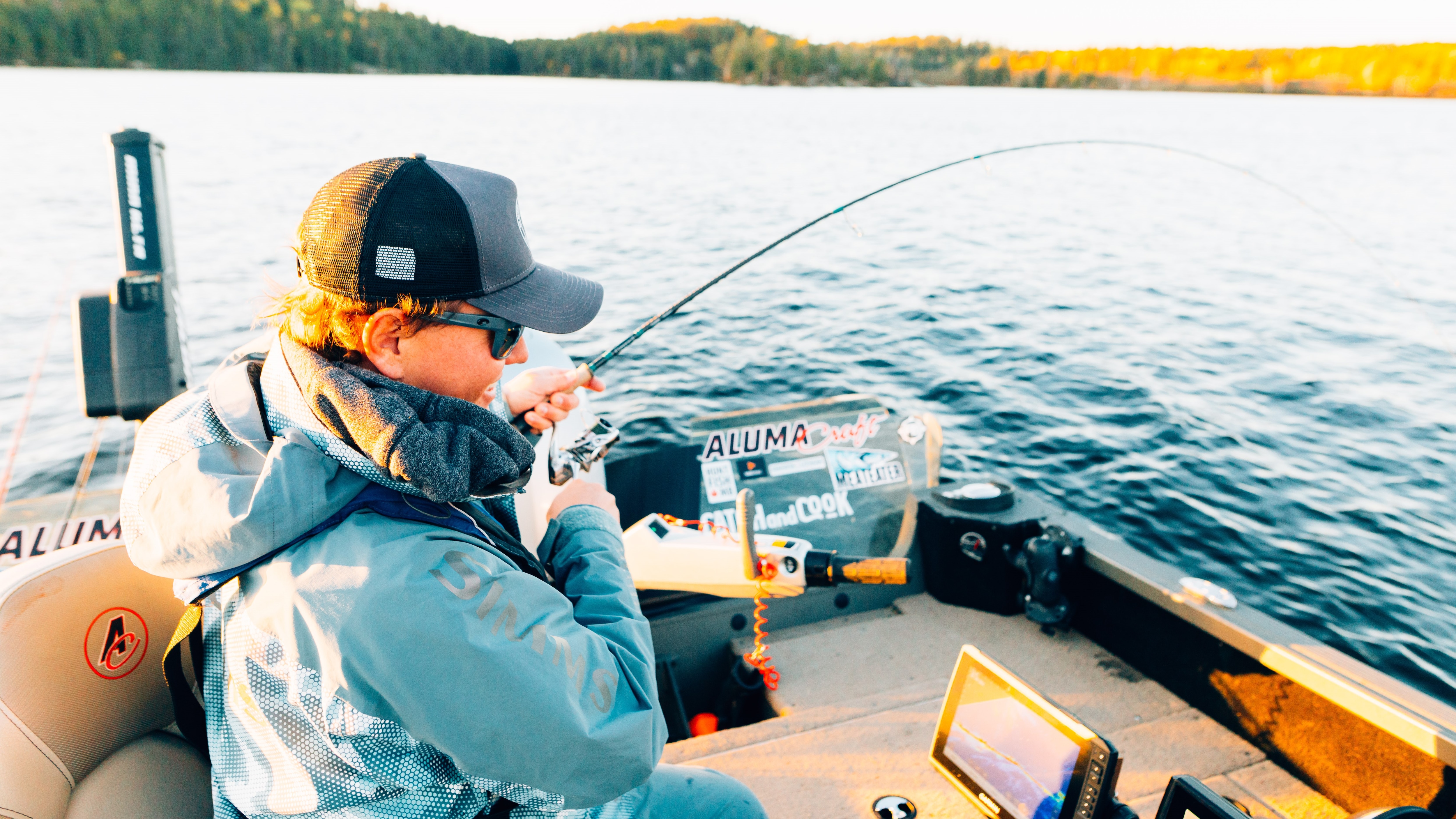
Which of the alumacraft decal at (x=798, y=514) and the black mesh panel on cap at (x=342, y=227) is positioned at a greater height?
the black mesh panel on cap at (x=342, y=227)

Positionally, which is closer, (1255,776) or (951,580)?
(1255,776)

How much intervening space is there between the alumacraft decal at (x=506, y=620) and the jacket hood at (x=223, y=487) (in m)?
0.18

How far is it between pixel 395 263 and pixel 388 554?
1.37 feet

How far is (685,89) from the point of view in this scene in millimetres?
68625

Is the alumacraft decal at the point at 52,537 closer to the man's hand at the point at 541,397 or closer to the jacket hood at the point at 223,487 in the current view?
the man's hand at the point at 541,397

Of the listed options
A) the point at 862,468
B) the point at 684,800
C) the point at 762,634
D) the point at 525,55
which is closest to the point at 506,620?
the point at 684,800

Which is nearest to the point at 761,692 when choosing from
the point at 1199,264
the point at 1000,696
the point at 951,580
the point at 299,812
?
the point at 951,580

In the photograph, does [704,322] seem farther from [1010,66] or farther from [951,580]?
[1010,66]

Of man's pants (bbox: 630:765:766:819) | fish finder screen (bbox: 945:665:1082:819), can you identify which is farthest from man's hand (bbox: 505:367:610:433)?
fish finder screen (bbox: 945:665:1082:819)

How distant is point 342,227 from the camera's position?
1.16 metres

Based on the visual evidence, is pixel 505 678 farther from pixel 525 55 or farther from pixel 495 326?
pixel 525 55

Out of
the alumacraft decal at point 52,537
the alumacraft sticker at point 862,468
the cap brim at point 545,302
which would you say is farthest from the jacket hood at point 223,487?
the alumacraft sticker at point 862,468

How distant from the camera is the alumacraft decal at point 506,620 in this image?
1.04m

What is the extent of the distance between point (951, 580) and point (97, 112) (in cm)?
3629
